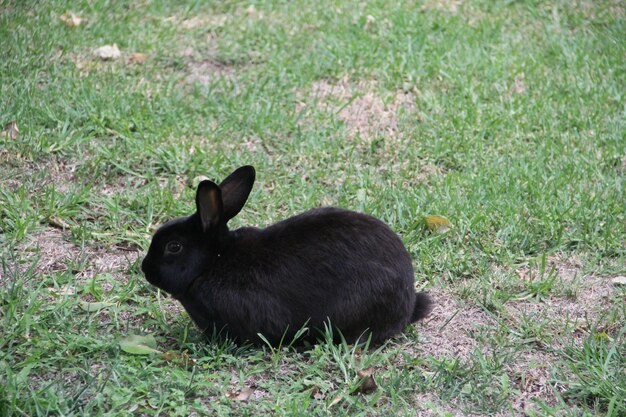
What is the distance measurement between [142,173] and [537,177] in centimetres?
246

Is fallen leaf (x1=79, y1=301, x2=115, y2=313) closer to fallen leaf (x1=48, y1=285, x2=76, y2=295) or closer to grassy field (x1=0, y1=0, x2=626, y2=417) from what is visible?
grassy field (x1=0, y1=0, x2=626, y2=417)

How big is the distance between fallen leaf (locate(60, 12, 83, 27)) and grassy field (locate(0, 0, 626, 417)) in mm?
20

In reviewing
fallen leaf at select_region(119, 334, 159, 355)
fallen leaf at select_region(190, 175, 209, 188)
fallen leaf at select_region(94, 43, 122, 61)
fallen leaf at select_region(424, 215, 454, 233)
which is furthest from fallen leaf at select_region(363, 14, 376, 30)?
fallen leaf at select_region(119, 334, 159, 355)

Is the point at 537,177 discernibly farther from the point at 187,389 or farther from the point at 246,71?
the point at 187,389

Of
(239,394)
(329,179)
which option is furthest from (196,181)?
(239,394)

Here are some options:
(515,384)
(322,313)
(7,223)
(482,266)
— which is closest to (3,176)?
(7,223)

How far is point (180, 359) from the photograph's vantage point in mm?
3559

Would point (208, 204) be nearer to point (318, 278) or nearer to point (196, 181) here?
point (318, 278)

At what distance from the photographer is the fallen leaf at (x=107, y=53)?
6.32 metres

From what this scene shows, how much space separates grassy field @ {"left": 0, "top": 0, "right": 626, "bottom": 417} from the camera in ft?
11.6

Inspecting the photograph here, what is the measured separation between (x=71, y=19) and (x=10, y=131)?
1796 mm

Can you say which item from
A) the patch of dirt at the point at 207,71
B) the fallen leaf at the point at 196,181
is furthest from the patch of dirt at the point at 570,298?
the patch of dirt at the point at 207,71

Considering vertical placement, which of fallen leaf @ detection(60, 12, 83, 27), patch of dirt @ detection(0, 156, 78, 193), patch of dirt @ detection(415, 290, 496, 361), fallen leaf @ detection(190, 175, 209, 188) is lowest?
patch of dirt @ detection(415, 290, 496, 361)

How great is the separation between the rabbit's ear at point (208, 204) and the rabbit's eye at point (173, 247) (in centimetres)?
13
